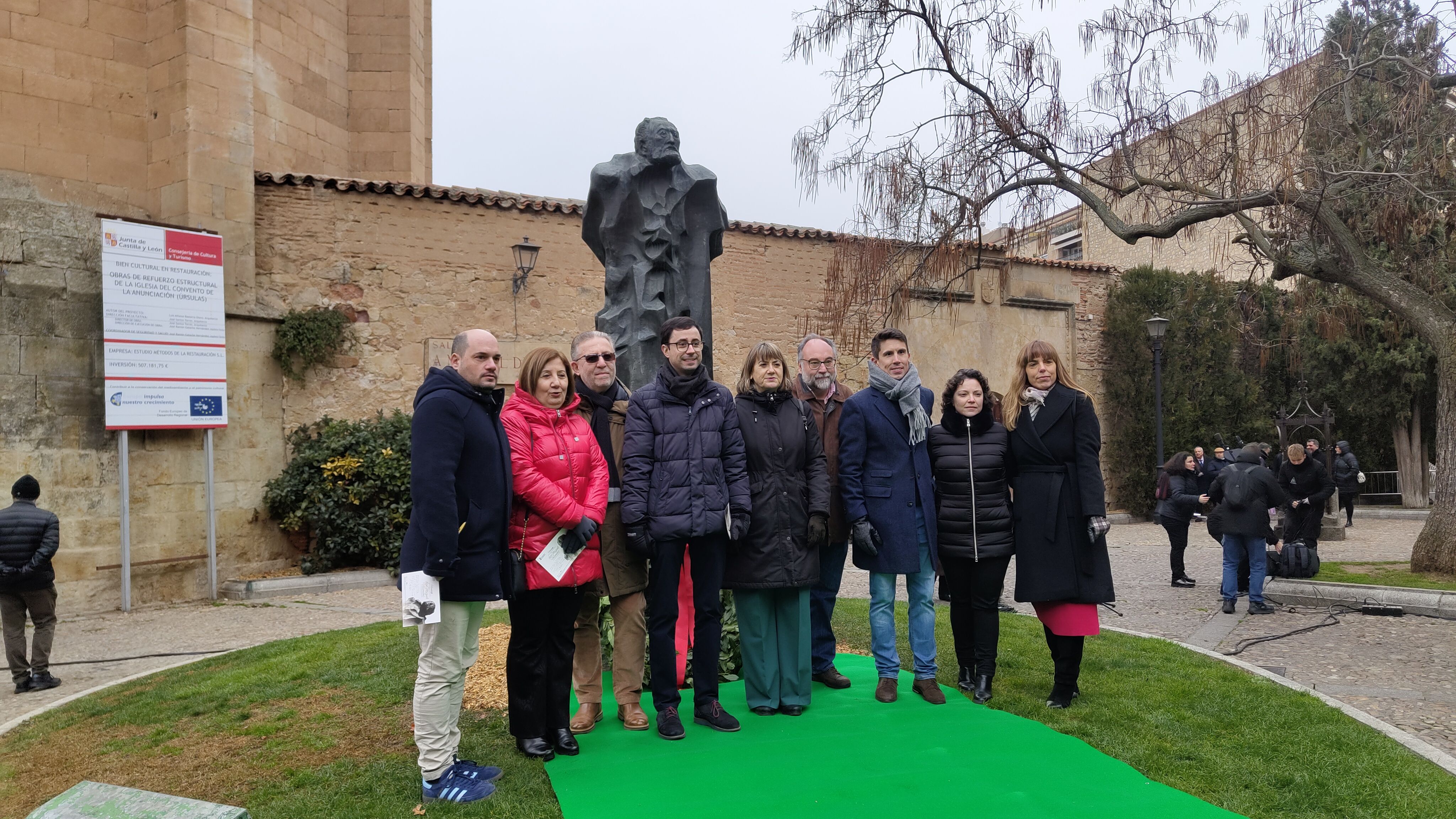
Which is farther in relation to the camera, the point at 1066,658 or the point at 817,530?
the point at 1066,658

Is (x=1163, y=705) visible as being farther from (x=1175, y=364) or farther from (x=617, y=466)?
(x=1175, y=364)

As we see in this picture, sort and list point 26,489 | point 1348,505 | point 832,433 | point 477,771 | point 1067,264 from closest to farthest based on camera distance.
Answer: point 477,771 < point 832,433 < point 26,489 < point 1348,505 < point 1067,264

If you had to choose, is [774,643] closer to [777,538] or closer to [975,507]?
[777,538]

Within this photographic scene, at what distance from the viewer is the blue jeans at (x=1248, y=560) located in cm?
862

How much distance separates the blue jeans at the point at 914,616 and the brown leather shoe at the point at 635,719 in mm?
1261

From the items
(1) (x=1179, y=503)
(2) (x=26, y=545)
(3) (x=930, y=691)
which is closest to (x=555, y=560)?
(3) (x=930, y=691)

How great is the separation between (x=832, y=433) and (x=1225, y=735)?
97.6 inches

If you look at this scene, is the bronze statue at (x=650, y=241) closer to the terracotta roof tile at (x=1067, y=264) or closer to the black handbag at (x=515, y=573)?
the black handbag at (x=515, y=573)

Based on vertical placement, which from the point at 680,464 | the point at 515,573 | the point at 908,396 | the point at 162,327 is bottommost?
the point at 515,573

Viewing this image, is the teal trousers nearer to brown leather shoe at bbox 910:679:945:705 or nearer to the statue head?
brown leather shoe at bbox 910:679:945:705

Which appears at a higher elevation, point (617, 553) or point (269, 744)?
point (617, 553)

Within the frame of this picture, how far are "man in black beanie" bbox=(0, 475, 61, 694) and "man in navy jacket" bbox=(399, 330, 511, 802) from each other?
189 inches

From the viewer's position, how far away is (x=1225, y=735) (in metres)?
4.64

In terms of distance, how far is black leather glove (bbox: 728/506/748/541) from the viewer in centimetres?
443
